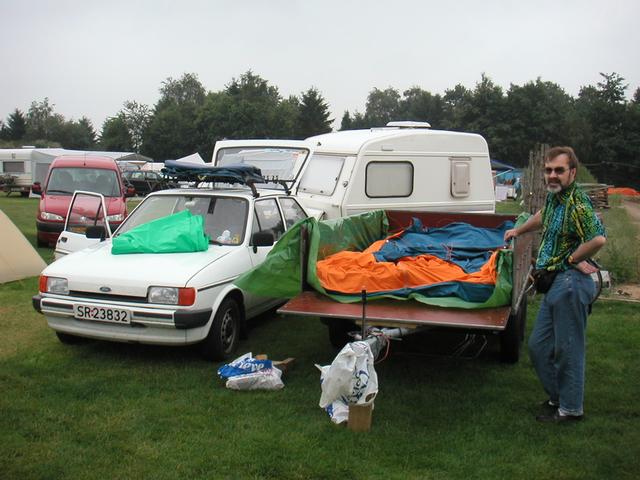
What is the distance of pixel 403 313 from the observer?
531 centimetres

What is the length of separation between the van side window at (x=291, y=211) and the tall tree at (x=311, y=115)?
71.2m

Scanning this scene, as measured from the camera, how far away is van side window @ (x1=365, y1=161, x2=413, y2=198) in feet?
34.3

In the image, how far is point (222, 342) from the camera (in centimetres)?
637

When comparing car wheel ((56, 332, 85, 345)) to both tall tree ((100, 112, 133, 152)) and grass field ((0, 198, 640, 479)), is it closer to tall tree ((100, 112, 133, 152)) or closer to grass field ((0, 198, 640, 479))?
grass field ((0, 198, 640, 479))

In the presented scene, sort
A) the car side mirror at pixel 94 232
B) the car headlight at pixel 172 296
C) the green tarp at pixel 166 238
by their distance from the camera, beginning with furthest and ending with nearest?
the car side mirror at pixel 94 232, the green tarp at pixel 166 238, the car headlight at pixel 172 296

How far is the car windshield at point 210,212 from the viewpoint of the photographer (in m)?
7.14

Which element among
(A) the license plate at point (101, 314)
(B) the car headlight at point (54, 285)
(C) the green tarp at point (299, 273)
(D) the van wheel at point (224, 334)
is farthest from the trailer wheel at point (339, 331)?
(B) the car headlight at point (54, 285)

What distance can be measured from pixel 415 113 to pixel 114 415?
323 ft

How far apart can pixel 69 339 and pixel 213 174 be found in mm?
2330

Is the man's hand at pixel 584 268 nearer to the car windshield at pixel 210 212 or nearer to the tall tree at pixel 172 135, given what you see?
the car windshield at pixel 210 212

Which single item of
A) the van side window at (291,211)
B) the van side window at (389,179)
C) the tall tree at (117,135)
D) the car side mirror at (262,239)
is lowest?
the car side mirror at (262,239)

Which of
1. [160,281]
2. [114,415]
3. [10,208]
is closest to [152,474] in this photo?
[114,415]

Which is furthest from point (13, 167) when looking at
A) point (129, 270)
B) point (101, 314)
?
point (101, 314)

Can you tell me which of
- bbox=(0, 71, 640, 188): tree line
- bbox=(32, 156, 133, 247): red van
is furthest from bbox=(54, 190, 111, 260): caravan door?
bbox=(0, 71, 640, 188): tree line
